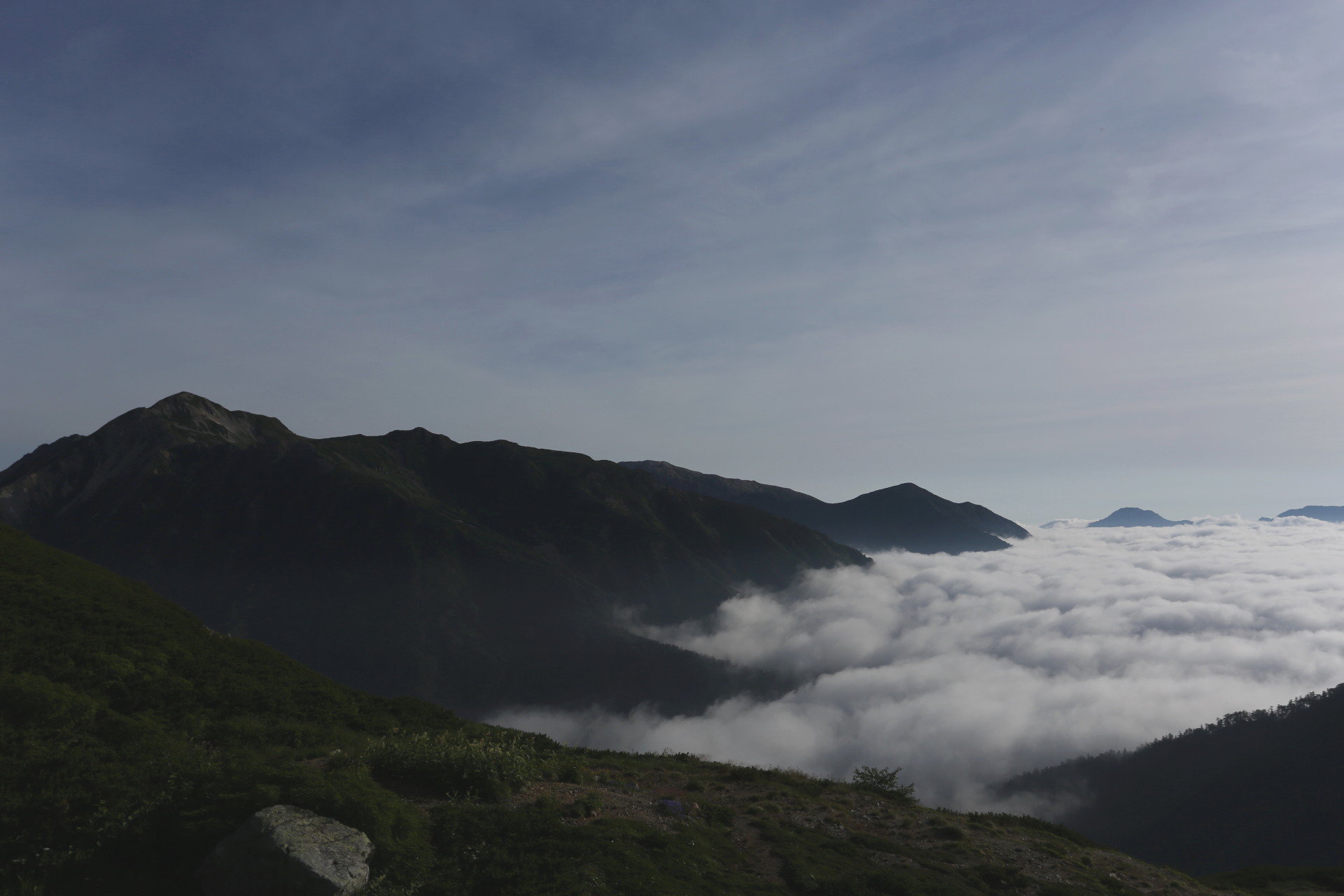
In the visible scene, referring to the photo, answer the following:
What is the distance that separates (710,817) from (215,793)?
16.7 metres

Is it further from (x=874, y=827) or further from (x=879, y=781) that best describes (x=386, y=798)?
(x=879, y=781)

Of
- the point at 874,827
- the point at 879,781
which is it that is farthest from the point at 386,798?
the point at 879,781

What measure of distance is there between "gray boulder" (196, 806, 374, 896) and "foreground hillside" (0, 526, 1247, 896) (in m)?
0.65

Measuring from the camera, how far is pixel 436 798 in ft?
67.4

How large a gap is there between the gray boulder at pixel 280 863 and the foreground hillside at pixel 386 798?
65 centimetres

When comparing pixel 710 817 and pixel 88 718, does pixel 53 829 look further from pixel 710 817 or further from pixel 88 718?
pixel 710 817

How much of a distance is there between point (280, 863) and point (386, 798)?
12.6 feet

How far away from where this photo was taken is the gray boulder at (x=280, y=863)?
1357cm

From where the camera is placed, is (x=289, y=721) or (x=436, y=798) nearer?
(x=436, y=798)

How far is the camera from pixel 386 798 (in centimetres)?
1747

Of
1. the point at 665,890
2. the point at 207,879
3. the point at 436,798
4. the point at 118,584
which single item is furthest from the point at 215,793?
the point at 118,584

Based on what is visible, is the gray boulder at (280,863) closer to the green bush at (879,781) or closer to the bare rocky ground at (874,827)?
the bare rocky ground at (874,827)

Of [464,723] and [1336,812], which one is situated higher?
[464,723]

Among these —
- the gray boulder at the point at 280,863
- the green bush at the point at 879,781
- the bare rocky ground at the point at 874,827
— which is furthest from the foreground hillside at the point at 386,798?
the green bush at the point at 879,781
